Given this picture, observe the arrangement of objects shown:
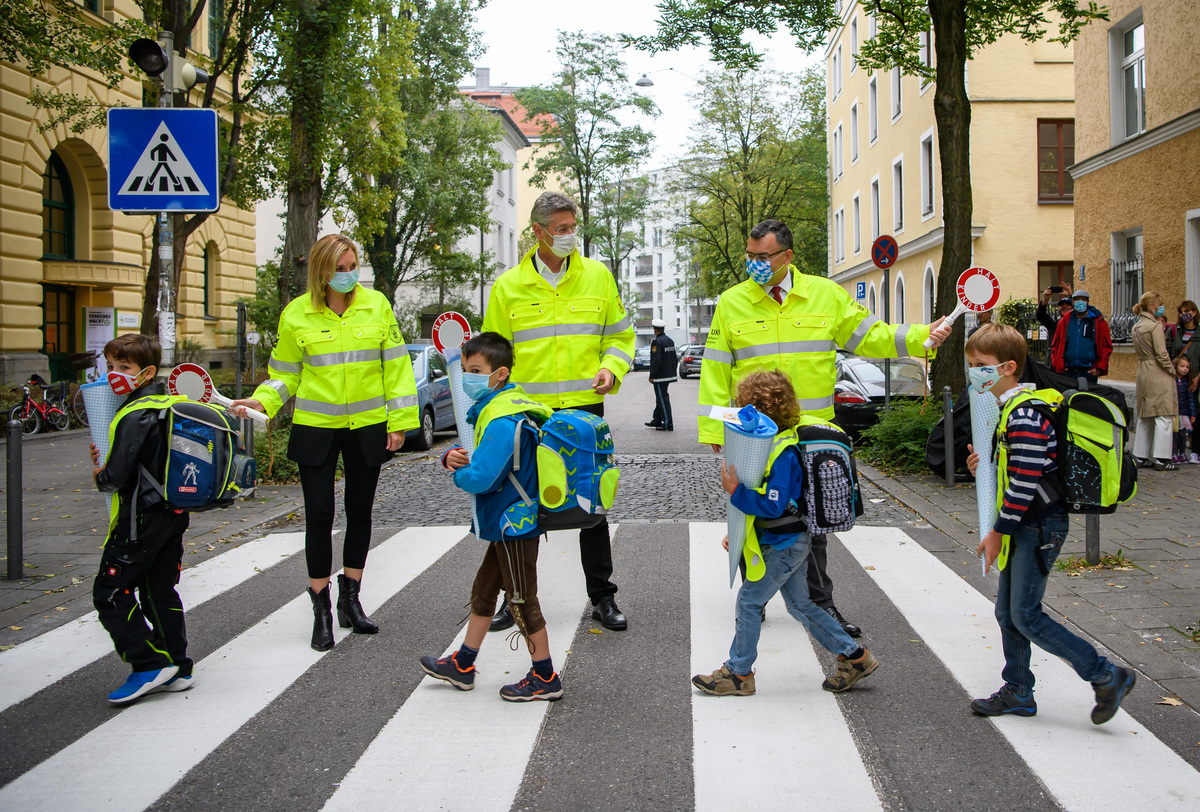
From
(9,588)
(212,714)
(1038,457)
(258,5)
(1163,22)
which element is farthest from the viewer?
(1163,22)

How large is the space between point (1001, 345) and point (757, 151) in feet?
144

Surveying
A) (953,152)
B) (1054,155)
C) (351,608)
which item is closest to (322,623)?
(351,608)

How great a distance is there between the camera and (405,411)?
5172 millimetres

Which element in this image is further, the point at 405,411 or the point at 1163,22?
the point at 1163,22

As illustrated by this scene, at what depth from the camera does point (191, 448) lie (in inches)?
164

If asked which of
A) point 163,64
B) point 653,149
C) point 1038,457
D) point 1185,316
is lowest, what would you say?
point 1038,457

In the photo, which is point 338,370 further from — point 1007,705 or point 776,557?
point 1007,705

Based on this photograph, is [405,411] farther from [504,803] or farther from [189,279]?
[189,279]

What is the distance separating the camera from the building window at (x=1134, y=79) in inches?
647

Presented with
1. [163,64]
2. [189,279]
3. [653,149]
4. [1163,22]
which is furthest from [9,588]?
[653,149]

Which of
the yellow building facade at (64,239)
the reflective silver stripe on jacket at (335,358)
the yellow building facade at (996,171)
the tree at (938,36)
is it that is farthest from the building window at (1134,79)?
the yellow building facade at (64,239)

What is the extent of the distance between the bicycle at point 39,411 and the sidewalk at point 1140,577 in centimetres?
1445

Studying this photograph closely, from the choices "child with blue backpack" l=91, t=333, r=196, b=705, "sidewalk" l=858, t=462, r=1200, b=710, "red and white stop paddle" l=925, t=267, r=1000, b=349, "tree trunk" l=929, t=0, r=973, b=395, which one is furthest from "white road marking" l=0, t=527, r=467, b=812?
"tree trunk" l=929, t=0, r=973, b=395

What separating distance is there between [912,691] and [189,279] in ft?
84.0
